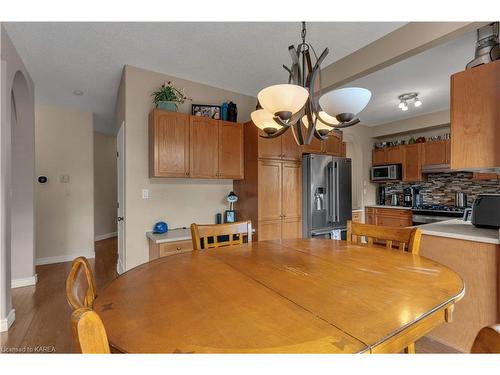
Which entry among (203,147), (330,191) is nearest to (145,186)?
(203,147)

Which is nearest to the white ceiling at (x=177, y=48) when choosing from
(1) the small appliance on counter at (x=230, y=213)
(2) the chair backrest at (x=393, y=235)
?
(1) the small appliance on counter at (x=230, y=213)

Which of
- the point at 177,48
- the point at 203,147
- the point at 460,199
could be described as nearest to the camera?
the point at 177,48

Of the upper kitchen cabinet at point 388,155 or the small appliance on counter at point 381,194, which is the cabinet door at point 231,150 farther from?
the small appliance on counter at point 381,194

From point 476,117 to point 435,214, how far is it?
9.78ft

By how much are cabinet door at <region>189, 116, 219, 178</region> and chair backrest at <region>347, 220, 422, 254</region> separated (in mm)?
1736

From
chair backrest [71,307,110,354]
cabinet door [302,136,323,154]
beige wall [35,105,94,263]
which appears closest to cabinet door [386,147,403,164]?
cabinet door [302,136,323,154]

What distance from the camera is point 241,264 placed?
1268mm

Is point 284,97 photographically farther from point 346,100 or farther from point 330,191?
point 330,191

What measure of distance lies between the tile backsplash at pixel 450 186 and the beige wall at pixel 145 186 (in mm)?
4316

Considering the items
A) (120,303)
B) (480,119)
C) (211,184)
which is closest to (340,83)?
(480,119)

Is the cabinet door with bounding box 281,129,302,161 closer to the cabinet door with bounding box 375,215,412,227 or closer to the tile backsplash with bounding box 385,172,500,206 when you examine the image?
the cabinet door with bounding box 375,215,412,227

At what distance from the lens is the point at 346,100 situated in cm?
131
